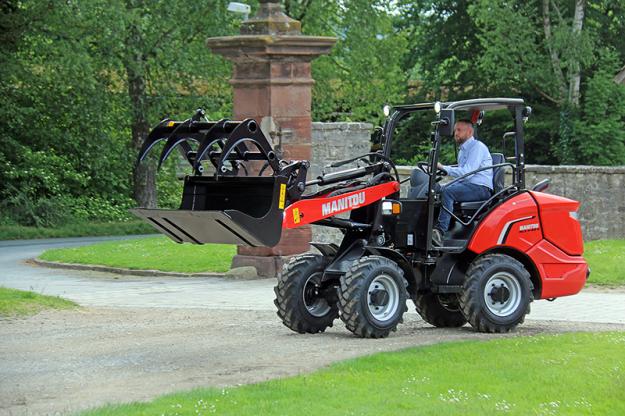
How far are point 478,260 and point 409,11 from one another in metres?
39.9

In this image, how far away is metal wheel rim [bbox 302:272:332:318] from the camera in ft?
47.8

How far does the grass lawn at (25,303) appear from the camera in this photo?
16891mm

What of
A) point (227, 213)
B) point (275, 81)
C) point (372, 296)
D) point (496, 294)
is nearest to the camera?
point (227, 213)

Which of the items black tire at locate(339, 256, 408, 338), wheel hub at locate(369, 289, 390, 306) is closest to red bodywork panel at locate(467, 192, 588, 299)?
black tire at locate(339, 256, 408, 338)

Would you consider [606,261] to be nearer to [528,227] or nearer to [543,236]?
[543,236]

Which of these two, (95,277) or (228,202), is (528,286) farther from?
(95,277)

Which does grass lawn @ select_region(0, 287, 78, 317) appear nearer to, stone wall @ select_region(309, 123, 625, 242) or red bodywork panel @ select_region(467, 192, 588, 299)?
red bodywork panel @ select_region(467, 192, 588, 299)

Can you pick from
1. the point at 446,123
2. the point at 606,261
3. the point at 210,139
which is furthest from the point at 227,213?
the point at 606,261

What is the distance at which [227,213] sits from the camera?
12992mm

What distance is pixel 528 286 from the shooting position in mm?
14859

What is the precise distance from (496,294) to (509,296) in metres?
0.17

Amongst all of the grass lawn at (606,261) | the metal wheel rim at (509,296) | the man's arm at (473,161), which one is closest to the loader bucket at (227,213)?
the man's arm at (473,161)

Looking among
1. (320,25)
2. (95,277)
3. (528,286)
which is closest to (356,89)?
(320,25)

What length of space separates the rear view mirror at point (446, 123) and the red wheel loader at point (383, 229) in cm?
1
